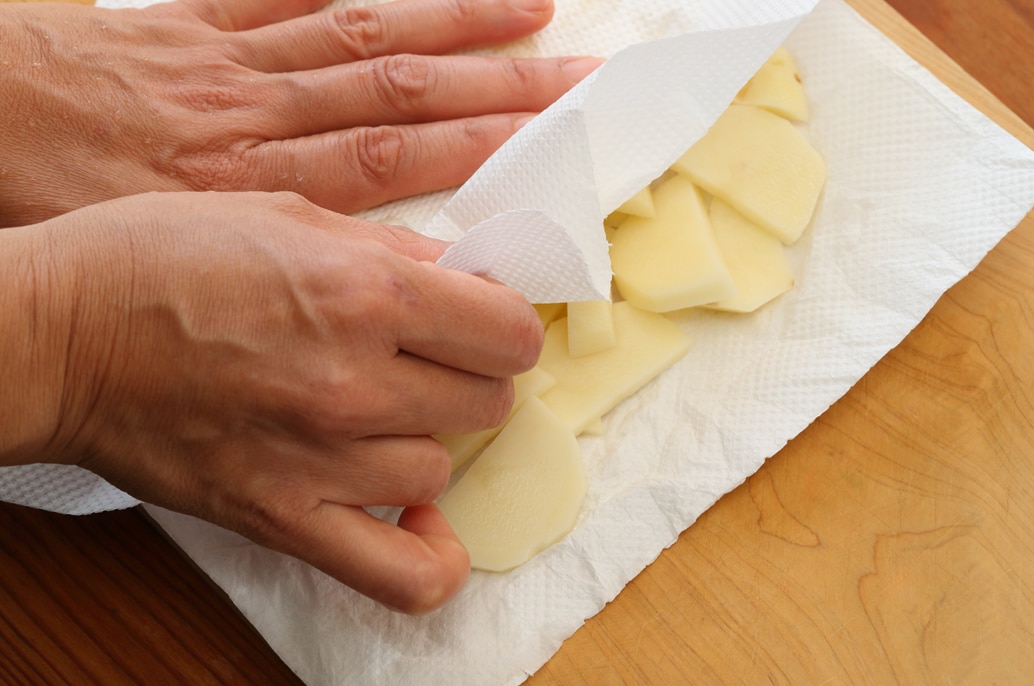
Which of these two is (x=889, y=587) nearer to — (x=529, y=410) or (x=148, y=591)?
(x=529, y=410)

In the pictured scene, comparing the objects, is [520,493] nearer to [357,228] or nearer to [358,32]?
[357,228]

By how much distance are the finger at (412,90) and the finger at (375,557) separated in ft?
1.71

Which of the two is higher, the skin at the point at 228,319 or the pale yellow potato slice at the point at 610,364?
the skin at the point at 228,319

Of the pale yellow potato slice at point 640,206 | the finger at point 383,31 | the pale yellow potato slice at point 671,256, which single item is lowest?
→ the pale yellow potato slice at point 671,256

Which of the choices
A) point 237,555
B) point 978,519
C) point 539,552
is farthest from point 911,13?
point 237,555

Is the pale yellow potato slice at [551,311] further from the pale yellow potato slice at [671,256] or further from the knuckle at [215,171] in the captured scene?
the knuckle at [215,171]

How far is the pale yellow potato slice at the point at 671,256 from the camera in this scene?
995 mm

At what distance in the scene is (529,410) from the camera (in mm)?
951

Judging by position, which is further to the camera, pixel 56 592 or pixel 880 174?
pixel 880 174

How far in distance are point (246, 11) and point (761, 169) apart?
74 cm

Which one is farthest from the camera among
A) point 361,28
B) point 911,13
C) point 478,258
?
point 911,13

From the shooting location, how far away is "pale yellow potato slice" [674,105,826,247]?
1.07 meters

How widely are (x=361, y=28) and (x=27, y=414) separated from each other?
2.14 feet

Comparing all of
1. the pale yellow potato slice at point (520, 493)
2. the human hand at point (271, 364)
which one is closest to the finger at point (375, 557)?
the human hand at point (271, 364)
